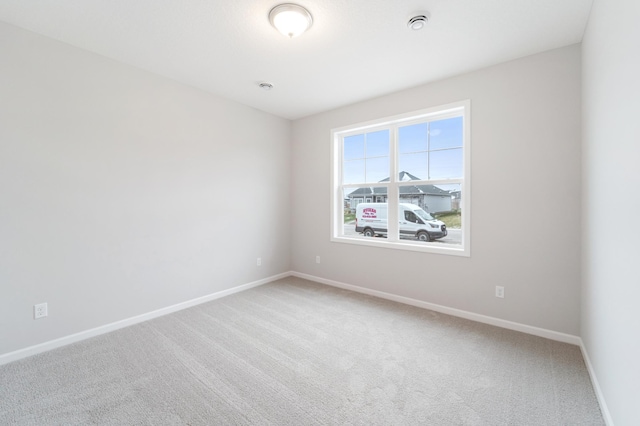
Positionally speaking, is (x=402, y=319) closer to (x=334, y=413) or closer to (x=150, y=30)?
(x=334, y=413)

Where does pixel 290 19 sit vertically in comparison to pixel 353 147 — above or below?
above

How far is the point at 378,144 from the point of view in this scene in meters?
3.80

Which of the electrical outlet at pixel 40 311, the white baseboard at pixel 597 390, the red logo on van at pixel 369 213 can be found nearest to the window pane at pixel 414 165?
the red logo on van at pixel 369 213

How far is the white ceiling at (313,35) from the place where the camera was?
196cm

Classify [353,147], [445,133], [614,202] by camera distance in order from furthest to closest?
[353,147], [445,133], [614,202]

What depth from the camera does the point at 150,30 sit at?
2.23 meters

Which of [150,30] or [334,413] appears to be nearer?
[334,413]

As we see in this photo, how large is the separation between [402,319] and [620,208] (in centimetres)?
203

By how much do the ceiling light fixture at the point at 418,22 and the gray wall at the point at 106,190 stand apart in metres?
2.51

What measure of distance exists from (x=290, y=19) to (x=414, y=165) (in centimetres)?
221

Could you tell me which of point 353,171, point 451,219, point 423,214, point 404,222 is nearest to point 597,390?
point 451,219

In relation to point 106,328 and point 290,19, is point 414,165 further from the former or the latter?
point 106,328

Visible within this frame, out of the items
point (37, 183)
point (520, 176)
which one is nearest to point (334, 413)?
point (520, 176)

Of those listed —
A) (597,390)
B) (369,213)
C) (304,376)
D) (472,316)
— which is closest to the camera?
(597,390)
